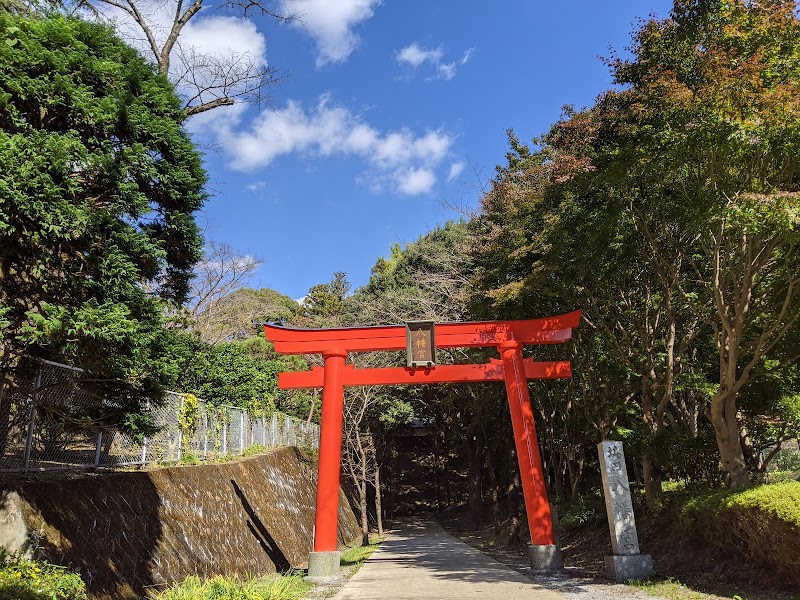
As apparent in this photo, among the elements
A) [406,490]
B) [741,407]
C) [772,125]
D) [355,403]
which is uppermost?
[772,125]

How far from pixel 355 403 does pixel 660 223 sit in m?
15.2

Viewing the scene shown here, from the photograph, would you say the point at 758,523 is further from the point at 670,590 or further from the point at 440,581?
the point at 440,581

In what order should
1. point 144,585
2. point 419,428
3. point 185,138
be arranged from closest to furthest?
point 185,138 → point 144,585 → point 419,428

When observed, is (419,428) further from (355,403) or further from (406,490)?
(355,403)

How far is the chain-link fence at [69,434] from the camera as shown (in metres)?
5.75

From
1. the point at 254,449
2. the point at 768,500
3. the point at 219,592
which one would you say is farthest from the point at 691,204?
the point at 254,449

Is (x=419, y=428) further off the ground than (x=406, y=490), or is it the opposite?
(x=419, y=428)

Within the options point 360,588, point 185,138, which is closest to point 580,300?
point 360,588

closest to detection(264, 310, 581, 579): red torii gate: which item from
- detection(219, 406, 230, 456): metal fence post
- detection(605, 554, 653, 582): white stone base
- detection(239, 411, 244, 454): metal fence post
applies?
detection(605, 554, 653, 582): white stone base

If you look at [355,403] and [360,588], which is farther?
[355,403]

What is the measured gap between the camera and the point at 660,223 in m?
8.53

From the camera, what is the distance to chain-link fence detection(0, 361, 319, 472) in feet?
18.9

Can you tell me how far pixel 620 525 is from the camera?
7.71 m

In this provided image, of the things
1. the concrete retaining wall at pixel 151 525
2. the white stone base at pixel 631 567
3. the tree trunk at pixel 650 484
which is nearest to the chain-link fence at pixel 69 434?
the concrete retaining wall at pixel 151 525
